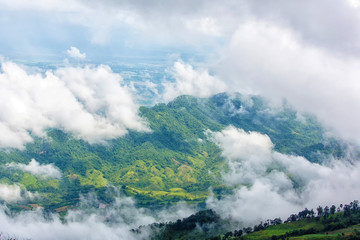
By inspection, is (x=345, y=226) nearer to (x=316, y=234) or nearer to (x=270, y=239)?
(x=316, y=234)

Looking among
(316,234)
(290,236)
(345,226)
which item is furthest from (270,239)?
(345,226)

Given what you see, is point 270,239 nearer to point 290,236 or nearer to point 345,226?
point 290,236

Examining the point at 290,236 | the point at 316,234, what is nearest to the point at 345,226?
the point at 316,234

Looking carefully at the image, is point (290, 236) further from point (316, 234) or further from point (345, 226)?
point (345, 226)

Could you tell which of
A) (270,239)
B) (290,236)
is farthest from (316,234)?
(270,239)

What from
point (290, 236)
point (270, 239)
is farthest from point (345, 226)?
point (270, 239)

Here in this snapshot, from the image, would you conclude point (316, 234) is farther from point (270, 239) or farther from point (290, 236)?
point (270, 239)
